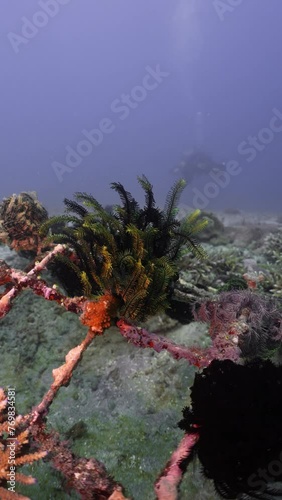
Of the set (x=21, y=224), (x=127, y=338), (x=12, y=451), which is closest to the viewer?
(x=12, y=451)

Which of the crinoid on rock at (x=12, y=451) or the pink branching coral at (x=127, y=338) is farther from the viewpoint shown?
the pink branching coral at (x=127, y=338)

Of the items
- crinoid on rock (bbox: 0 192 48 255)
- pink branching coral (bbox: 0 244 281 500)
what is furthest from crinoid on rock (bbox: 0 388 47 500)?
crinoid on rock (bbox: 0 192 48 255)

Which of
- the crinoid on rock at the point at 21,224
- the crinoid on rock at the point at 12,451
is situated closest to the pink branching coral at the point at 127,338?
the crinoid on rock at the point at 12,451

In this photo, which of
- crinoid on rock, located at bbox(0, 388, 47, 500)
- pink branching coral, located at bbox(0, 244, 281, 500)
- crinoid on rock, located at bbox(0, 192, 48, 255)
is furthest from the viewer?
crinoid on rock, located at bbox(0, 192, 48, 255)

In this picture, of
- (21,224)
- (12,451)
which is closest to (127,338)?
(12,451)

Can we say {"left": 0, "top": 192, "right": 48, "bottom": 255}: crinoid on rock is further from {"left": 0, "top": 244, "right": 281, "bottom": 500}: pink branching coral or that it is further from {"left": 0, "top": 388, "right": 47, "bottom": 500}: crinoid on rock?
{"left": 0, "top": 388, "right": 47, "bottom": 500}: crinoid on rock

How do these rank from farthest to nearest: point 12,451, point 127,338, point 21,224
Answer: point 21,224 < point 127,338 < point 12,451

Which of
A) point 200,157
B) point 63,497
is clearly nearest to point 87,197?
point 63,497

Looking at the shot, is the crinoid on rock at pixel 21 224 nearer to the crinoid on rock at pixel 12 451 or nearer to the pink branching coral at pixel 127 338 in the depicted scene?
the pink branching coral at pixel 127 338

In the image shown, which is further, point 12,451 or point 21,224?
point 21,224

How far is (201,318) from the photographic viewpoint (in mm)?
4727

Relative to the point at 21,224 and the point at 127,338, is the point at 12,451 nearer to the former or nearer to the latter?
the point at 127,338

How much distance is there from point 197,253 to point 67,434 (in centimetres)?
299

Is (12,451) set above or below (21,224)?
below
